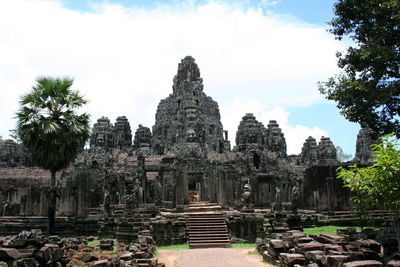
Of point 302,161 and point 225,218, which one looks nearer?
point 225,218

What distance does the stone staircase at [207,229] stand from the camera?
51.0 feet

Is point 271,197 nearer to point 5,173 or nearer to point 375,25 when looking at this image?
point 375,25

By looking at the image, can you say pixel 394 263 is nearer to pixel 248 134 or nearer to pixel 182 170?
pixel 182 170

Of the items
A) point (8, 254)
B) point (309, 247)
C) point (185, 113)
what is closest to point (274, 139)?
point (185, 113)

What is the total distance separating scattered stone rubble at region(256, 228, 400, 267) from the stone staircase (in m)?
3.64

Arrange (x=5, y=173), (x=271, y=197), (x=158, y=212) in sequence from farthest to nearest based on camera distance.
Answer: (x=5, y=173), (x=271, y=197), (x=158, y=212)

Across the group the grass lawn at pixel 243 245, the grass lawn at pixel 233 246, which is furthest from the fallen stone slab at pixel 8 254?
the grass lawn at pixel 243 245

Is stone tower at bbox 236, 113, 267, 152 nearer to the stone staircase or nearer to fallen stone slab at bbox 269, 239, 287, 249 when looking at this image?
the stone staircase

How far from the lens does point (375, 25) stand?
45.3 feet

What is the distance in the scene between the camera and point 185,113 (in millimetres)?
53062

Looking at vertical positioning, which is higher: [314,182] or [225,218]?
[314,182]

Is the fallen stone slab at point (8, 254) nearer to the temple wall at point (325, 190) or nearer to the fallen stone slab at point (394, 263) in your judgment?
the fallen stone slab at point (394, 263)

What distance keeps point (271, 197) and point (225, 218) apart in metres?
13.7

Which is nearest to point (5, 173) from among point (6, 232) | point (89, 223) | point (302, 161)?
point (6, 232)
